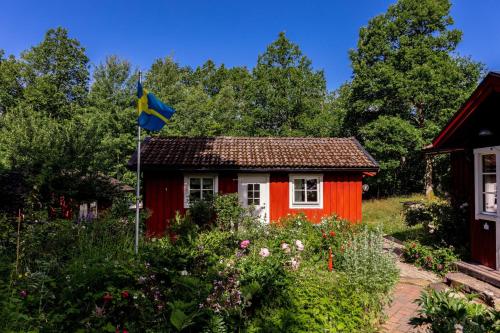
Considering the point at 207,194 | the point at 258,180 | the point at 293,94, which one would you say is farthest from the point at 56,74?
the point at 258,180

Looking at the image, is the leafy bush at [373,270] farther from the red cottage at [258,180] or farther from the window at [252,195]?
the window at [252,195]

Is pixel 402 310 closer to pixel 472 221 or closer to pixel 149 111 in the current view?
pixel 472 221

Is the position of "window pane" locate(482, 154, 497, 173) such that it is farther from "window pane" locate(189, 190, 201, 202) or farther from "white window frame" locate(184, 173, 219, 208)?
"window pane" locate(189, 190, 201, 202)

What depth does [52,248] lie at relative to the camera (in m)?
5.81

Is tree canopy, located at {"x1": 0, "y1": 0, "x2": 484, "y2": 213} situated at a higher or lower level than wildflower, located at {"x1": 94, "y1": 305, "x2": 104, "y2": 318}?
higher

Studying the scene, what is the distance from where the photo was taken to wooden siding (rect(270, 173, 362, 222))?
11.8 m

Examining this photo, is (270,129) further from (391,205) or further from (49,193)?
(49,193)

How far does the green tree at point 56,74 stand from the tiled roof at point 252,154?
67.4ft

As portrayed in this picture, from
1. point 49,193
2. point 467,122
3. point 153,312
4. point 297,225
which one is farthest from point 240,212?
point 153,312

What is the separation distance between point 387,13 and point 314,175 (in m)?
17.0

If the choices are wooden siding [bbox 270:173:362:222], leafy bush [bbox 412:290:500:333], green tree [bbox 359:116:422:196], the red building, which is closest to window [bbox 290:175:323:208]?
wooden siding [bbox 270:173:362:222]

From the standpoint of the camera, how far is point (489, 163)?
273 inches

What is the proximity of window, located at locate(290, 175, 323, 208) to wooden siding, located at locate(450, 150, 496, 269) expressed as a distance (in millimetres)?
4341

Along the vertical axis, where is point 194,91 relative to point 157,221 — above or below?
above
